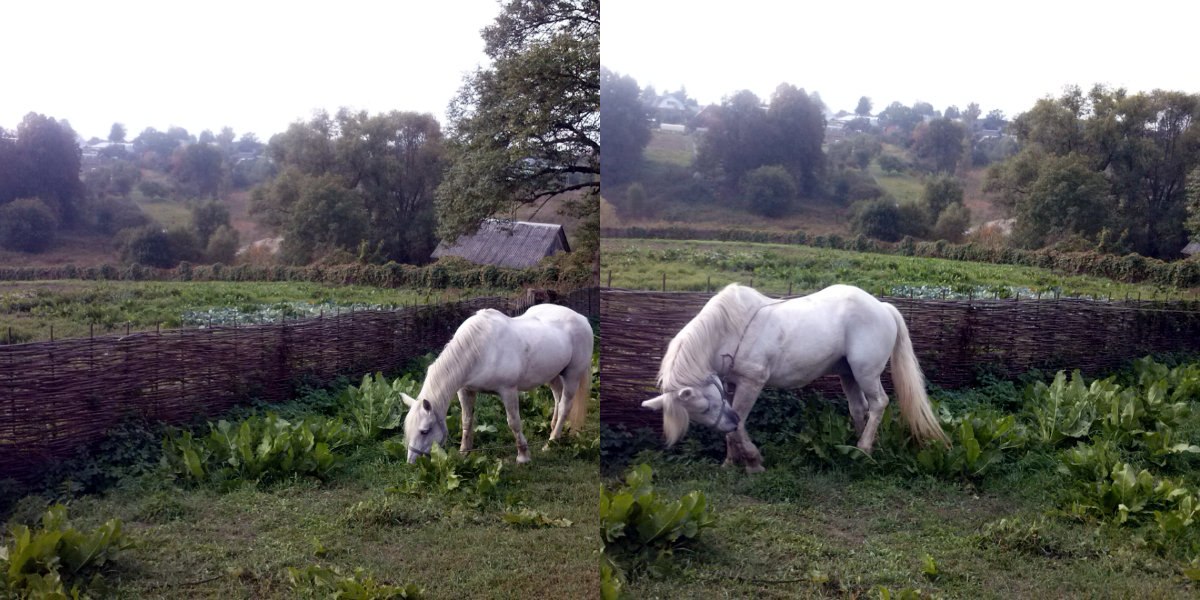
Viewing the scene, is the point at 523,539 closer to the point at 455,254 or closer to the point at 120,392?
the point at 455,254

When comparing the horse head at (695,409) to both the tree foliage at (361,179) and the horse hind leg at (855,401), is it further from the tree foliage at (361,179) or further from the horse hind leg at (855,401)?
the tree foliage at (361,179)

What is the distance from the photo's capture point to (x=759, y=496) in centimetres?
304

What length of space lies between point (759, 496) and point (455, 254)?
160 cm

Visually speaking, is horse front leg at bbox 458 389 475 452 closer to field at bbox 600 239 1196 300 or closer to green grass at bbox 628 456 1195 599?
green grass at bbox 628 456 1195 599

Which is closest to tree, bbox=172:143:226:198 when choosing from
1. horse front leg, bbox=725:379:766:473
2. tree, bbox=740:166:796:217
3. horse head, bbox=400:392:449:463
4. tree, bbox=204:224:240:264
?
tree, bbox=204:224:240:264

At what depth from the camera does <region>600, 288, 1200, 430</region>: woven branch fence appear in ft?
9.82

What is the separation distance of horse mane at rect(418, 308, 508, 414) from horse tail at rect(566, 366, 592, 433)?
0.49 metres

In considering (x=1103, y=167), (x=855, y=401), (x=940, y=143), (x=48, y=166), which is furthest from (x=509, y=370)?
(x=1103, y=167)

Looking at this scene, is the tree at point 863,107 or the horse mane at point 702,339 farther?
the tree at point 863,107

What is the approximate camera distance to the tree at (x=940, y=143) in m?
3.15

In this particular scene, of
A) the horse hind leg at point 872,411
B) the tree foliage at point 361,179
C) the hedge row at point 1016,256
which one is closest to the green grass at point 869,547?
the horse hind leg at point 872,411

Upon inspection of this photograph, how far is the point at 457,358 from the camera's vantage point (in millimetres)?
3871

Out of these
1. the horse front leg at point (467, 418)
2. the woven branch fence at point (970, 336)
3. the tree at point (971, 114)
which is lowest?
the horse front leg at point (467, 418)

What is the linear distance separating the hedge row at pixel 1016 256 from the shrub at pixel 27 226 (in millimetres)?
2352
